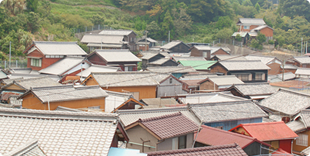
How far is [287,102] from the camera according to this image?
62.8 ft

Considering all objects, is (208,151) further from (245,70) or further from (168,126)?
(245,70)

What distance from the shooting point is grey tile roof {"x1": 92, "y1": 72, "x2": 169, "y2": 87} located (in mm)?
20203

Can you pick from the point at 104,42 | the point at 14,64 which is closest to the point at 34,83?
the point at 14,64

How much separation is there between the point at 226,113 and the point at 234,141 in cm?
454

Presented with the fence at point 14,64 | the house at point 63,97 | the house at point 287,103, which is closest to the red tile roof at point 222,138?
the house at point 63,97

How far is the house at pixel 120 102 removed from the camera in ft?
54.3

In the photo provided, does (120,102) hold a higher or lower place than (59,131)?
lower

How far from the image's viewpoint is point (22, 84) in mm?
→ 18750

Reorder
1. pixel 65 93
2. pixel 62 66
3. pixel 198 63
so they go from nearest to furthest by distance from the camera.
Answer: pixel 65 93 → pixel 62 66 → pixel 198 63

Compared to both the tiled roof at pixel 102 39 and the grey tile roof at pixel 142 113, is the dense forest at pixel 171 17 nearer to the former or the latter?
the tiled roof at pixel 102 39

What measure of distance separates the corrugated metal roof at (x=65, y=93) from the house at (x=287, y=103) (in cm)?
1101

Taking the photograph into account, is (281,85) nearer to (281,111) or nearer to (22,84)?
(281,111)

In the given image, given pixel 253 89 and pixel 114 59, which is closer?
pixel 253 89

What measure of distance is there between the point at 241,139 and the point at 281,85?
19.9 meters
